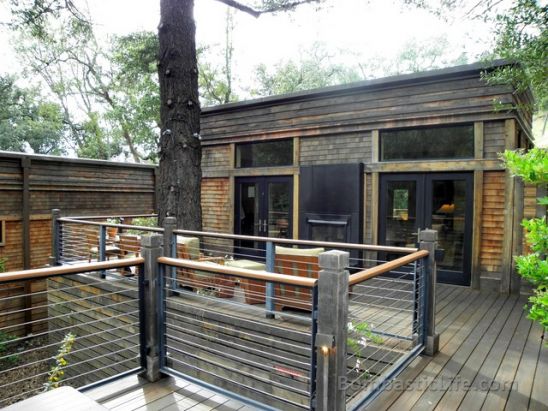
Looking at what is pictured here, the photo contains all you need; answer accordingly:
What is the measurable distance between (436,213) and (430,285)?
9.88 ft

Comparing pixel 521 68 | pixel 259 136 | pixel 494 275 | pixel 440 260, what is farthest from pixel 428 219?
pixel 259 136

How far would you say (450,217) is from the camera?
5.89m

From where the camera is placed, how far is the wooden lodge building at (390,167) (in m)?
5.48

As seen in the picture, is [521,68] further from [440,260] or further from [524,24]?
[440,260]

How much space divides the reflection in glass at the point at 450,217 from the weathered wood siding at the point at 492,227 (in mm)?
299

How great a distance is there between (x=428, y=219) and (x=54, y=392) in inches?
221

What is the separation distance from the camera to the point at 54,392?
5.09 feet

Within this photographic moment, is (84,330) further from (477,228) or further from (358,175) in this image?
(477,228)

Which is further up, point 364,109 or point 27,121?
point 27,121

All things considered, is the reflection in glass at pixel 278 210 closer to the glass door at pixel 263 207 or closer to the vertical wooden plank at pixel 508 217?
the glass door at pixel 263 207

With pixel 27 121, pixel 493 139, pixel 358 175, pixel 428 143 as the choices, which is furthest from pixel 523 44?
pixel 27 121

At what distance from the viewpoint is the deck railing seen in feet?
6.55

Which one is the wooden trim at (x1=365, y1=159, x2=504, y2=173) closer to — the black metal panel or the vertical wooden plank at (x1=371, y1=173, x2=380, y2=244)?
the vertical wooden plank at (x1=371, y1=173, x2=380, y2=244)

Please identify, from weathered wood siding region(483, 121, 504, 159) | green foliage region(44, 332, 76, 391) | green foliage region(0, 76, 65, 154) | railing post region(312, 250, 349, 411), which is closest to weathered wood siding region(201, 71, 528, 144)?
weathered wood siding region(483, 121, 504, 159)
